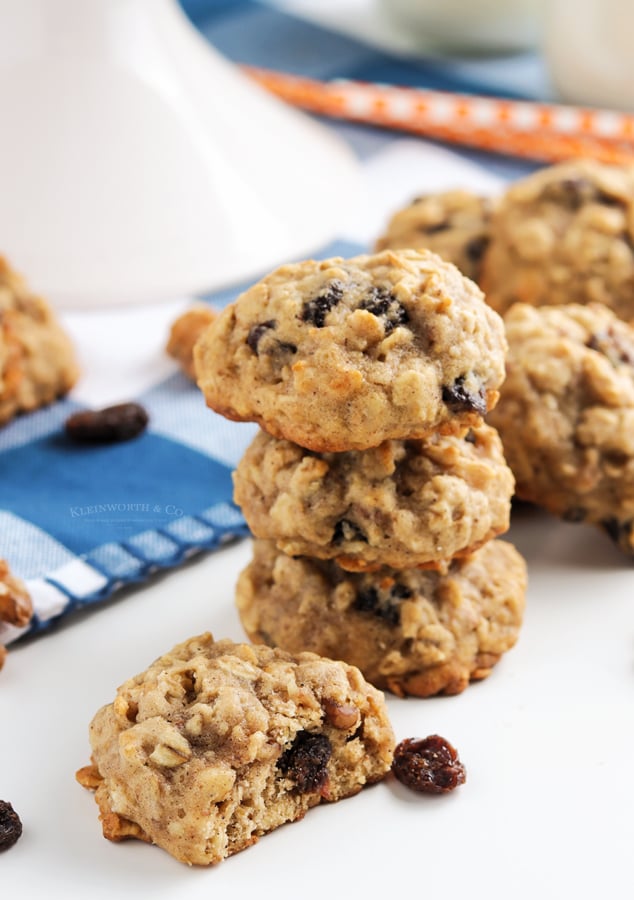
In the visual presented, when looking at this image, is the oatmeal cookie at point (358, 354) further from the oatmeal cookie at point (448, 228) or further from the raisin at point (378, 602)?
the oatmeal cookie at point (448, 228)

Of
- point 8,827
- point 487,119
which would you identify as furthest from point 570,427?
point 487,119

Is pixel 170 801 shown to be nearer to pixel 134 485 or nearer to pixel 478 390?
pixel 478 390

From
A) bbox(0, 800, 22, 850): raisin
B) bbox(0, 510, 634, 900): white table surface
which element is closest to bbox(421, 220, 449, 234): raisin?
bbox(0, 510, 634, 900): white table surface

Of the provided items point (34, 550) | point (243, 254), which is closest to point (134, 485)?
point (34, 550)

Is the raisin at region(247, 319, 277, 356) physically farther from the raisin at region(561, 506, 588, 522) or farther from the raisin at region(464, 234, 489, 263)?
the raisin at region(464, 234, 489, 263)

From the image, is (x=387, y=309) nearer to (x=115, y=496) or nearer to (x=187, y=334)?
(x=115, y=496)
